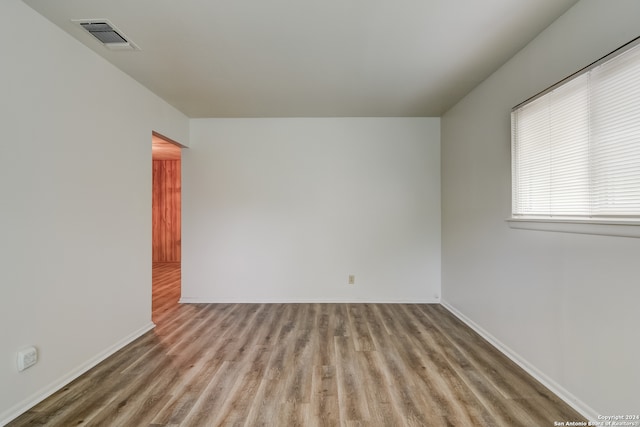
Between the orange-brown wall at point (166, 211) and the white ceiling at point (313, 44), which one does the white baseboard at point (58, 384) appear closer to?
the white ceiling at point (313, 44)

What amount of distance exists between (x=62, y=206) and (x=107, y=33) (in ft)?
4.41

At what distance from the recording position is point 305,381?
2.00m

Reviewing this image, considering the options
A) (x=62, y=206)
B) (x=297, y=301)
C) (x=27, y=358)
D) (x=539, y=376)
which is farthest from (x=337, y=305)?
(x=62, y=206)

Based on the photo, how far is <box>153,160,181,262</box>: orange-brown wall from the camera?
6.58m

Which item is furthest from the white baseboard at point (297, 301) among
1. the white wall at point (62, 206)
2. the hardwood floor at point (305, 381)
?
the white wall at point (62, 206)

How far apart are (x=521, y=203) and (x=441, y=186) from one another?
1.59m

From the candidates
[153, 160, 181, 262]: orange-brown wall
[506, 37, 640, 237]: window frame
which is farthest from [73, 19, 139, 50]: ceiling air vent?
[153, 160, 181, 262]: orange-brown wall

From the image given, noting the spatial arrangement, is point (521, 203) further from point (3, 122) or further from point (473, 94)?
point (3, 122)

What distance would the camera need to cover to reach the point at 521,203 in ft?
7.36

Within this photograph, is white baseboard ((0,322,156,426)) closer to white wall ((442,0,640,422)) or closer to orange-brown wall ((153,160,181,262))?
white wall ((442,0,640,422))

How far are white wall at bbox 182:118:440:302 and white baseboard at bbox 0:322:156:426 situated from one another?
4.21 feet

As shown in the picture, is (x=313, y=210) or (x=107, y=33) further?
(x=313, y=210)

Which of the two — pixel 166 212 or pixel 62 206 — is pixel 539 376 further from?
pixel 166 212

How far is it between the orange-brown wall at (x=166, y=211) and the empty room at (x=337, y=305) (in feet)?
11.1
